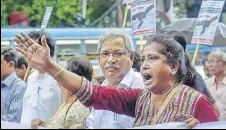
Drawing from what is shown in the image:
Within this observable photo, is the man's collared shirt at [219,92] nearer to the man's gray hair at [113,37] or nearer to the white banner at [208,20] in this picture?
the white banner at [208,20]

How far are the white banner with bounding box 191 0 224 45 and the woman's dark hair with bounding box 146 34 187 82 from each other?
11.5 ft

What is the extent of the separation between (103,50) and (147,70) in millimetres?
796

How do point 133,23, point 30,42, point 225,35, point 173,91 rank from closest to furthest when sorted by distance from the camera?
point 30,42 → point 173,91 → point 133,23 → point 225,35

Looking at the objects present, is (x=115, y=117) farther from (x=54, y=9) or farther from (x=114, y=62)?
(x=54, y=9)

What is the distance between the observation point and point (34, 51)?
8.48ft

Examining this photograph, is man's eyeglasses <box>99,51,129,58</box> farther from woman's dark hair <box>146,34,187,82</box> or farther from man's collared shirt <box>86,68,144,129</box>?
woman's dark hair <box>146,34,187,82</box>

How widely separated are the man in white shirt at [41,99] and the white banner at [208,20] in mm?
2481

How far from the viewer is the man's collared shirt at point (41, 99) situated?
4.28m

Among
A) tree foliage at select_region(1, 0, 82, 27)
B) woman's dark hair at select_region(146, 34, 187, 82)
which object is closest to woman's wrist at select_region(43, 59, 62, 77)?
woman's dark hair at select_region(146, 34, 187, 82)

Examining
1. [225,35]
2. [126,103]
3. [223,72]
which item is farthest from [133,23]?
[126,103]

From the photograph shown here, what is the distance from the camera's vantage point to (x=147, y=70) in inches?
109

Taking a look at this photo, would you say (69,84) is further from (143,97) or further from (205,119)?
(205,119)

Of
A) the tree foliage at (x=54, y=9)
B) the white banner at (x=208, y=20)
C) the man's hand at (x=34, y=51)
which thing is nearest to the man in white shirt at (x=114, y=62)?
the man's hand at (x=34, y=51)

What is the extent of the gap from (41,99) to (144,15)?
6.97ft
